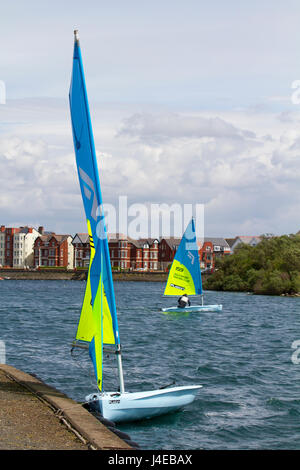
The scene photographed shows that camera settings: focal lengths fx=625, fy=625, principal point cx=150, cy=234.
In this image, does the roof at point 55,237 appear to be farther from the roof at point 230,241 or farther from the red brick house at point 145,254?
the roof at point 230,241

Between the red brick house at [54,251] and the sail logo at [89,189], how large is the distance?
491 ft

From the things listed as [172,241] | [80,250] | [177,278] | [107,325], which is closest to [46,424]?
[107,325]

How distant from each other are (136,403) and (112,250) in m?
147

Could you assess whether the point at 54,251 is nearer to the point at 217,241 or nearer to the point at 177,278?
the point at 217,241

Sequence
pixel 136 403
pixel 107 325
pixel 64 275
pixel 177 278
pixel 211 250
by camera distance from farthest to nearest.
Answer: pixel 211 250, pixel 64 275, pixel 177 278, pixel 136 403, pixel 107 325

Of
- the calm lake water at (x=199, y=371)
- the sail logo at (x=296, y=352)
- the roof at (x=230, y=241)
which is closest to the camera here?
the calm lake water at (x=199, y=371)

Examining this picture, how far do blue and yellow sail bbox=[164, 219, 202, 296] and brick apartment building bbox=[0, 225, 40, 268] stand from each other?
4916 inches

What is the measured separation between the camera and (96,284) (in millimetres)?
12727

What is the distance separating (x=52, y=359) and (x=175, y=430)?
950 centimetres

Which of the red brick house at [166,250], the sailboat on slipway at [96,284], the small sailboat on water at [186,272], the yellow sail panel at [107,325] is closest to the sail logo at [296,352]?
the sailboat on slipway at [96,284]

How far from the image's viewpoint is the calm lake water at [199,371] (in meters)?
13.2

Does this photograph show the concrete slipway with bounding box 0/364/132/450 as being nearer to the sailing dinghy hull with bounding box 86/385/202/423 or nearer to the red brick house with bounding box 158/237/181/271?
the sailing dinghy hull with bounding box 86/385/202/423
